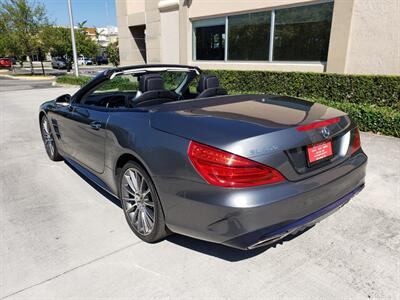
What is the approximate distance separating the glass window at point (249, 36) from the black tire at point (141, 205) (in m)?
8.29

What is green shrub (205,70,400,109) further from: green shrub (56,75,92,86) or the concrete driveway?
green shrub (56,75,92,86)

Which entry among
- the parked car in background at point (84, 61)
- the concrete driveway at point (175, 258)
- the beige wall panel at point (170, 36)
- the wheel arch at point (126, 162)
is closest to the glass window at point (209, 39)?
the beige wall panel at point (170, 36)

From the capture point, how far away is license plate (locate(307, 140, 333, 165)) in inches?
92.7

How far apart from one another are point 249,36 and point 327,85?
3747 millimetres

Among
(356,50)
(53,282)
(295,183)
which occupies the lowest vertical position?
(53,282)

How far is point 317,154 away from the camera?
2398 mm

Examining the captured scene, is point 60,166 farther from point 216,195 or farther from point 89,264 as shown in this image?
point 216,195

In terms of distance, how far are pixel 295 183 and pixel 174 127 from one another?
0.96 metres

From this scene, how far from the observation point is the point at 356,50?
7914 mm

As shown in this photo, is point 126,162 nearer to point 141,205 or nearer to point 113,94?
point 141,205

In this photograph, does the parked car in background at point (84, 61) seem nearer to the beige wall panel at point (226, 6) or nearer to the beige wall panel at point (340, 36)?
the beige wall panel at point (226, 6)

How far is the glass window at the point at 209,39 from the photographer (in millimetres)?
11711

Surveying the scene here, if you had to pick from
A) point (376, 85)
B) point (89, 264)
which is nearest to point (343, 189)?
point (89, 264)

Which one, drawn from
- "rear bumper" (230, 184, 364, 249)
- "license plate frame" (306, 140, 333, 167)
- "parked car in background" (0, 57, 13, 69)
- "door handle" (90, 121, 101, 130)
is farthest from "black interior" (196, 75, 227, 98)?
"parked car in background" (0, 57, 13, 69)
